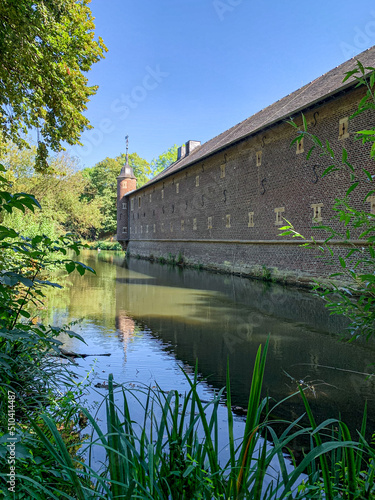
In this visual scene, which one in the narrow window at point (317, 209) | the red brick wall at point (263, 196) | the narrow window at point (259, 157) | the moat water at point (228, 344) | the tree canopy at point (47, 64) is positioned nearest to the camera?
the moat water at point (228, 344)

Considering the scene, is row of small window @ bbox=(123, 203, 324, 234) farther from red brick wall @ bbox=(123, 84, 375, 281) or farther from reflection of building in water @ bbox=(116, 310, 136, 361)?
reflection of building in water @ bbox=(116, 310, 136, 361)

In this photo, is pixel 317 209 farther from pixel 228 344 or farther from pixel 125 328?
pixel 125 328

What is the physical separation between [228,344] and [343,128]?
28.0 ft

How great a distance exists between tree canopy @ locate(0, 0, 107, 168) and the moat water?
12.7 feet

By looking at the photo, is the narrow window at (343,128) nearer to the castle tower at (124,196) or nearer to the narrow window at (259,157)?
the narrow window at (259,157)

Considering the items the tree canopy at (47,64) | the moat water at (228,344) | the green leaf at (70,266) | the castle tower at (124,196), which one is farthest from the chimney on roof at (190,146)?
the green leaf at (70,266)

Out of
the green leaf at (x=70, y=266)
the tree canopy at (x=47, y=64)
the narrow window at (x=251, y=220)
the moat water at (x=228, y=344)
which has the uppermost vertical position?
the tree canopy at (x=47, y=64)

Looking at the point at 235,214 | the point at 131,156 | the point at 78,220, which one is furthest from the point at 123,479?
the point at 131,156

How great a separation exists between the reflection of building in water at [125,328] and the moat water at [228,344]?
0.05 ft

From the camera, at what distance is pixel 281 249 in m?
13.8

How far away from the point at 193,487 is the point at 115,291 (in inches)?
407

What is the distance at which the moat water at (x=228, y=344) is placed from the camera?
3.89 metres

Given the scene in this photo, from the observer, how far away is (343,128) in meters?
11.2

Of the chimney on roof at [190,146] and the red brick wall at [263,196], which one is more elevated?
the chimney on roof at [190,146]
